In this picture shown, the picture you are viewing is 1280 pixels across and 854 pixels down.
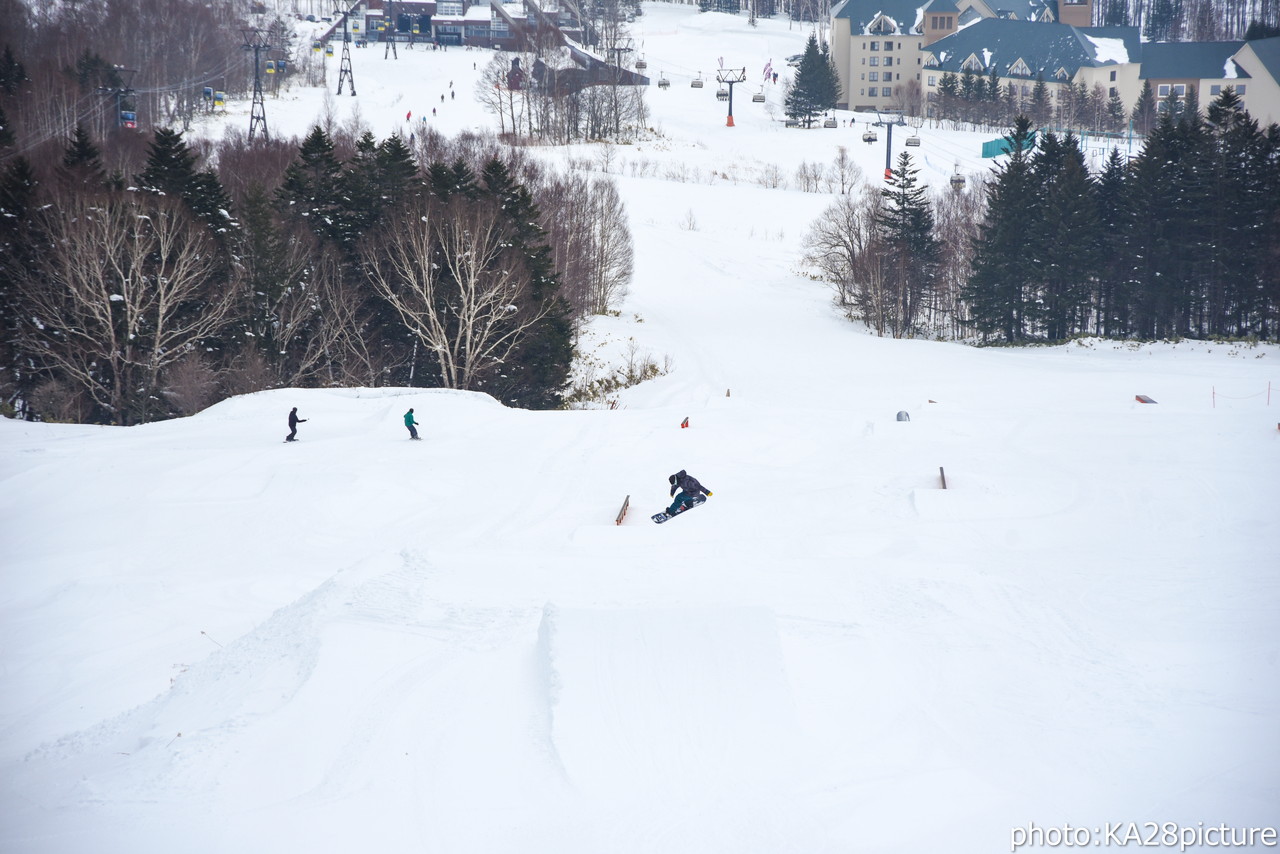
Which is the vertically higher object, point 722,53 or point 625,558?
point 722,53

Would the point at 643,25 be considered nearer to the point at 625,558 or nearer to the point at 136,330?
the point at 136,330

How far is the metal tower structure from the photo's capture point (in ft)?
342

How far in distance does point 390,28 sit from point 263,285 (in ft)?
295

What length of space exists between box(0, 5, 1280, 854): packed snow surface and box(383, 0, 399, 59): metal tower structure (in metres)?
90.5

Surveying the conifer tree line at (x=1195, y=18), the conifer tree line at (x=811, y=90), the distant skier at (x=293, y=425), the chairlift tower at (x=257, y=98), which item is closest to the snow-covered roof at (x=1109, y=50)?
the conifer tree line at (x=811, y=90)

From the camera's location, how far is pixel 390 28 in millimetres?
108188

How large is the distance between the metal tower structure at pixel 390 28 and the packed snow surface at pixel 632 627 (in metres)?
90.5

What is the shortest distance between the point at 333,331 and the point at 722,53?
10103 cm

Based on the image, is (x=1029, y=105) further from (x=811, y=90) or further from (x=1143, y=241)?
(x=1143, y=241)

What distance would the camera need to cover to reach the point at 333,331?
1272 inches

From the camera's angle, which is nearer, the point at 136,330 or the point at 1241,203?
the point at 136,330

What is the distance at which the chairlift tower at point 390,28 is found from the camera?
341 ft

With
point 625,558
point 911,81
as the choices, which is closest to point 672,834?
point 625,558

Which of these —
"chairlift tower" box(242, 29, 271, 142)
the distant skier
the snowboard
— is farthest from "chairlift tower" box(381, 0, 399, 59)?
the snowboard
